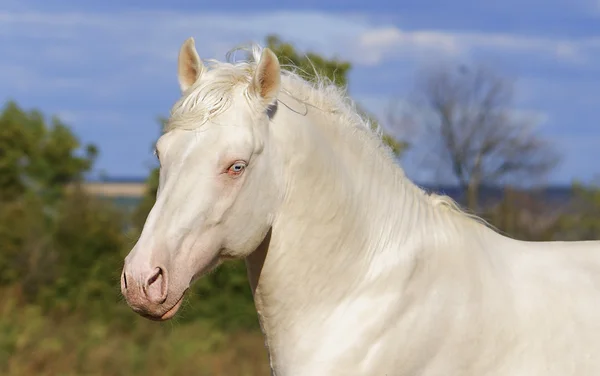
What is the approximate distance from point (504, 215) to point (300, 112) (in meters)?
11.1

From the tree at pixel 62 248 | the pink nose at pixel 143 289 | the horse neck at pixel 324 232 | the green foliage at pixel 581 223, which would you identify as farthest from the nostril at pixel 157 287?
the green foliage at pixel 581 223

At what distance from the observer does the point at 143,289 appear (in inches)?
121

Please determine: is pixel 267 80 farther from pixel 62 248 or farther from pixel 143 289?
pixel 62 248

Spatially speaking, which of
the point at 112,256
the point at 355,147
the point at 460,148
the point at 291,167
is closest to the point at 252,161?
the point at 291,167

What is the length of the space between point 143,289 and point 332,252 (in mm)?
876

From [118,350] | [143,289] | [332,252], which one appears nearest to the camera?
[143,289]

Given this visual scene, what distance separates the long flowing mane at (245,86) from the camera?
3363mm

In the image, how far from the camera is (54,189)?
73.8 ft

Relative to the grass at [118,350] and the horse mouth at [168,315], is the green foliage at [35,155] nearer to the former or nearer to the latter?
the grass at [118,350]

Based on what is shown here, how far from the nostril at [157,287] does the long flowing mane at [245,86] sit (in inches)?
23.7

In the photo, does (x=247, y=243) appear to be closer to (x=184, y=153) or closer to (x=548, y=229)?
(x=184, y=153)

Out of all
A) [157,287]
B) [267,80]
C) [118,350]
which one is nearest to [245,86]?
[267,80]

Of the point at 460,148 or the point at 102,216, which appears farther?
the point at 460,148

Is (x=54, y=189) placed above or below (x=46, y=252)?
below
